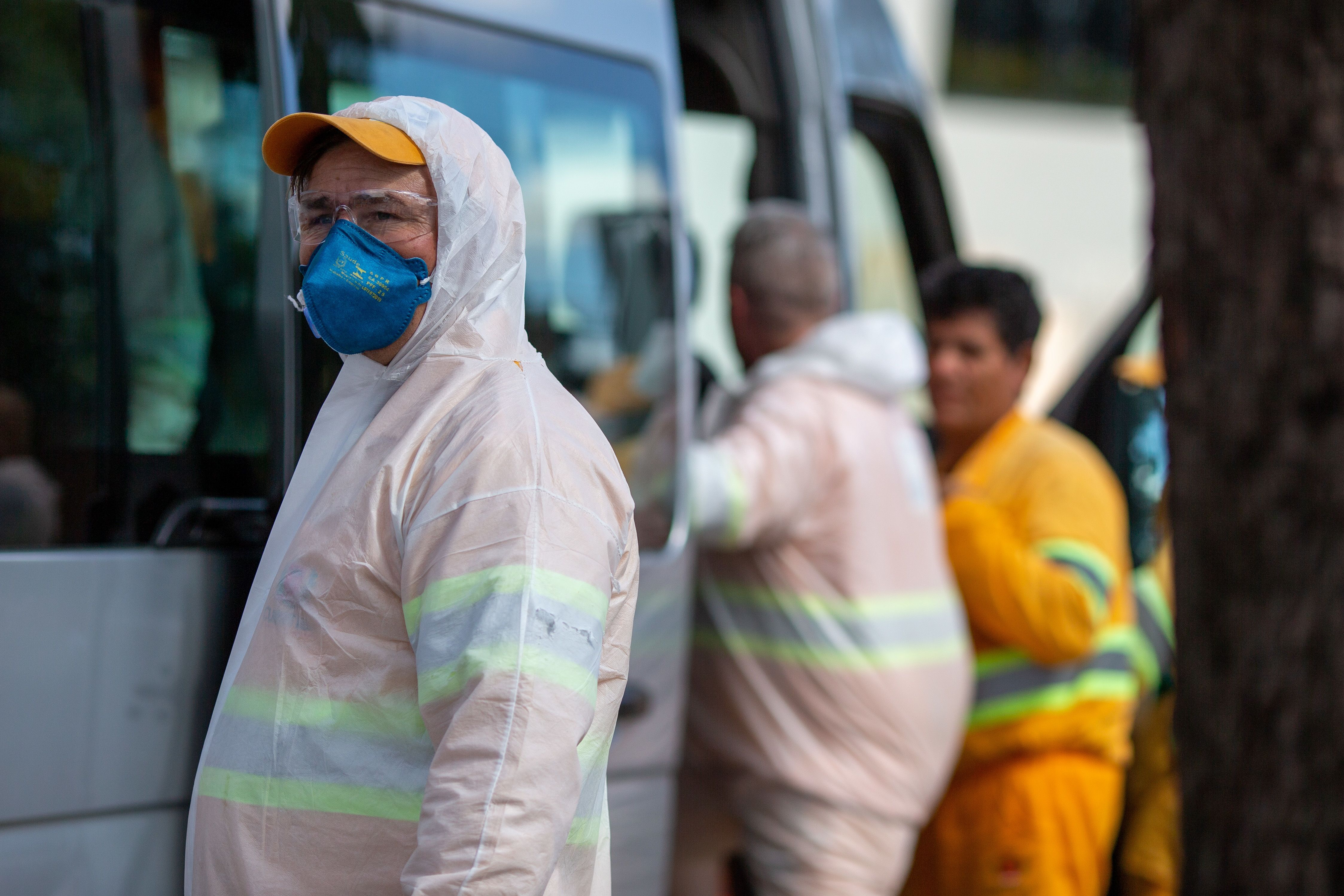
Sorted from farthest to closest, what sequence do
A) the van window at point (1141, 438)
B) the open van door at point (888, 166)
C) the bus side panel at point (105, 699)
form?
the van window at point (1141, 438)
the open van door at point (888, 166)
the bus side panel at point (105, 699)

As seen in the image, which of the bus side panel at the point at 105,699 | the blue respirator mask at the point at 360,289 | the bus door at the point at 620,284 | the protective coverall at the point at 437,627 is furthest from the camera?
the bus door at the point at 620,284

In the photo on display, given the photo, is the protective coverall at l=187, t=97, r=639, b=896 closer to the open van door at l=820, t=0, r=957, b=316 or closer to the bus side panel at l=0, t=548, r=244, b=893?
the bus side panel at l=0, t=548, r=244, b=893

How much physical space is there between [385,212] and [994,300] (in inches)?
92.6

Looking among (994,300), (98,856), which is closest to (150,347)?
(98,856)

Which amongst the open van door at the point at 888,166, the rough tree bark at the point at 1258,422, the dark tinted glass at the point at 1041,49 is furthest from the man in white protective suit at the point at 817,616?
the dark tinted glass at the point at 1041,49

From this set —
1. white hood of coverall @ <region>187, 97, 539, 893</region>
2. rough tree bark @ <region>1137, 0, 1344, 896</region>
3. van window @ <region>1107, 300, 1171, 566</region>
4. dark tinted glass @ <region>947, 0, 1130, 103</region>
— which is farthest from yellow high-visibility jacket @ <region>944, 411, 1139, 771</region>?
dark tinted glass @ <region>947, 0, 1130, 103</region>

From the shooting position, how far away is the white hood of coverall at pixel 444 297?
4.96ft

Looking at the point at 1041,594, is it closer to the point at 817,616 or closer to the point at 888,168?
the point at 817,616

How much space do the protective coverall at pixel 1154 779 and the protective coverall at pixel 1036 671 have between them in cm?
44

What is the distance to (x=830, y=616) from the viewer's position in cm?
328

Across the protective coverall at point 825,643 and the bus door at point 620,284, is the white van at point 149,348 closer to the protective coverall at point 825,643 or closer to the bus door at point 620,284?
the bus door at point 620,284

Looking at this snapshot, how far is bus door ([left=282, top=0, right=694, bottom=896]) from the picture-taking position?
276 centimetres

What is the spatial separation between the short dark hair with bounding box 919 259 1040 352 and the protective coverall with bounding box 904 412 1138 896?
236mm

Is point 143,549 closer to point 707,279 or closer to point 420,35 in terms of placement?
point 420,35
